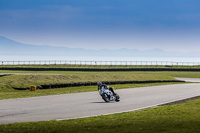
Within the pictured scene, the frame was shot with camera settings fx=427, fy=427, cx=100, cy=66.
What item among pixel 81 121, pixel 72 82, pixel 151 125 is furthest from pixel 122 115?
pixel 72 82

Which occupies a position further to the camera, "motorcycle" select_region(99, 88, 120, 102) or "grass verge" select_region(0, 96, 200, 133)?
"motorcycle" select_region(99, 88, 120, 102)

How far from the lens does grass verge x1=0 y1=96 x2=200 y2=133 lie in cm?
1395

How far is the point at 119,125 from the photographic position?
15.3 m

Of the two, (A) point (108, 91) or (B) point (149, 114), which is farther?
(A) point (108, 91)

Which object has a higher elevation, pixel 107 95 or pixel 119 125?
pixel 107 95

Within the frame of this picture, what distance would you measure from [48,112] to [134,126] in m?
6.89

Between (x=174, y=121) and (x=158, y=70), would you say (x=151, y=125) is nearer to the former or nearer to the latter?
(x=174, y=121)

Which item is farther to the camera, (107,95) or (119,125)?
(107,95)

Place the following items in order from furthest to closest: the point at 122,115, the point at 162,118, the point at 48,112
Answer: the point at 48,112
the point at 122,115
the point at 162,118

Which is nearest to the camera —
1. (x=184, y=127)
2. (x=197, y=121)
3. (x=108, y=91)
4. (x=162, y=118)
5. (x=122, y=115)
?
(x=184, y=127)

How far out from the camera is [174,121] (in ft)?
55.2

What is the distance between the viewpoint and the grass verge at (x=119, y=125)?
14.0 meters

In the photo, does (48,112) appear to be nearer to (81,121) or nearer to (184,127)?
(81,121)

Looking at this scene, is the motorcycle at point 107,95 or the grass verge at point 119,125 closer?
the grass verge at point 119,125
